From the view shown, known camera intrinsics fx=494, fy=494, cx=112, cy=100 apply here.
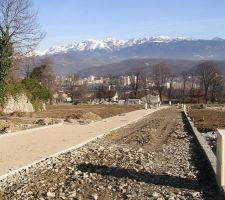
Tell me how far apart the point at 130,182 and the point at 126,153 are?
13.5 ft

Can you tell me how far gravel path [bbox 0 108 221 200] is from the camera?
352 inches

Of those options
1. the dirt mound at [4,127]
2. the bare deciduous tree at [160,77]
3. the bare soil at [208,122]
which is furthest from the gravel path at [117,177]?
the bare deciduous tree at [160,77]

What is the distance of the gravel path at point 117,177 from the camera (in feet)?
29.3

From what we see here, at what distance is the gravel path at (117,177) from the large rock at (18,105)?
24.5 metres

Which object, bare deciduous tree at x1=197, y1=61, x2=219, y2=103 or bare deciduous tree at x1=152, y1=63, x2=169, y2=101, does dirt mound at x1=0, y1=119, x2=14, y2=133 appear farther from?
bare deciduous tree at x1=152, y1=63, x2=169, y2=101

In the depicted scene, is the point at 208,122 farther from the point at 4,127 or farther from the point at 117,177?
the point at 117,177

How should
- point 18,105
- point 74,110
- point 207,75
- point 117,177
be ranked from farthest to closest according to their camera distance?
point 207,75, point 74,110, point 18,105, point 117,177

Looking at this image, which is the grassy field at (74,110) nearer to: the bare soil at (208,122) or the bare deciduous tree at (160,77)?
the bare soil at (208,122)

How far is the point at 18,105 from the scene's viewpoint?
4050cm

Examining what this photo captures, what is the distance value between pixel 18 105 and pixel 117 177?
3121cm

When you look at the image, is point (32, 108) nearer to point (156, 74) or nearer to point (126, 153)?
point (126, 153)

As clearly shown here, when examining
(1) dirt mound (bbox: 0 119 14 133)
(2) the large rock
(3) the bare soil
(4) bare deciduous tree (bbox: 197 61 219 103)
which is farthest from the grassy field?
(4) bare deciduous tree (bbox: 197 61 219 103)

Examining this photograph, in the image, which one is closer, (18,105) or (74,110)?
(18,105)

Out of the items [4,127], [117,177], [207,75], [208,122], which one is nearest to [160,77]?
[207,75]
